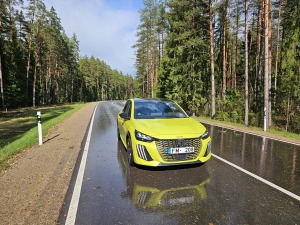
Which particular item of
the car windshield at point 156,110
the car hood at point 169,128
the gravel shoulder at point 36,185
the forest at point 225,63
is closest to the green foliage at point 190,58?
the forest at point 225,63

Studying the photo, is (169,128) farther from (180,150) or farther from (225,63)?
(225,63)

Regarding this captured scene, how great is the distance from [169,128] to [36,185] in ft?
10.5

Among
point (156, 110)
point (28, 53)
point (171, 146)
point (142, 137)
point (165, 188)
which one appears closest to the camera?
point (165, 188)

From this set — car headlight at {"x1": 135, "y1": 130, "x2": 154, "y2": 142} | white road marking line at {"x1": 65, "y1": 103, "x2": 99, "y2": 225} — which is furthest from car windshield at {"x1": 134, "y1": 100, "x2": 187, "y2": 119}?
white road marking line at {"x1": 65, "y1": 103, "x2": 99, "y2": 225}

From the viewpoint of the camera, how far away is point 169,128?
5.86 meters

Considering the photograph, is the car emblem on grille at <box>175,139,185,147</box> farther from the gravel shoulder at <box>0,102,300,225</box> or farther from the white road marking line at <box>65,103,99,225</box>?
the gravel shoulder at <box>0,102,300,225</box>

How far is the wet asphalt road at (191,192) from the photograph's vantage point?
3.74 m

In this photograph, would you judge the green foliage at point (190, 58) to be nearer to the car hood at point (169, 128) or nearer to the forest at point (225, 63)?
the forest at point (225, 63)

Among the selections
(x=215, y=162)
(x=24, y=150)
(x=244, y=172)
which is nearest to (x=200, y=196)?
(x=244, y=172)

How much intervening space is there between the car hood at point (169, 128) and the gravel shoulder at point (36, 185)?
211 cm

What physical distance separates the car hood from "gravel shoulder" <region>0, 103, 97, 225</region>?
2.13m

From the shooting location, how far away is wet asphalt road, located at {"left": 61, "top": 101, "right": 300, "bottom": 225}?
374cm

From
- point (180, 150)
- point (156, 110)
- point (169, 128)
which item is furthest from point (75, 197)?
point (156, 110)

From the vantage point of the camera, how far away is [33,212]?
12.9 feet
